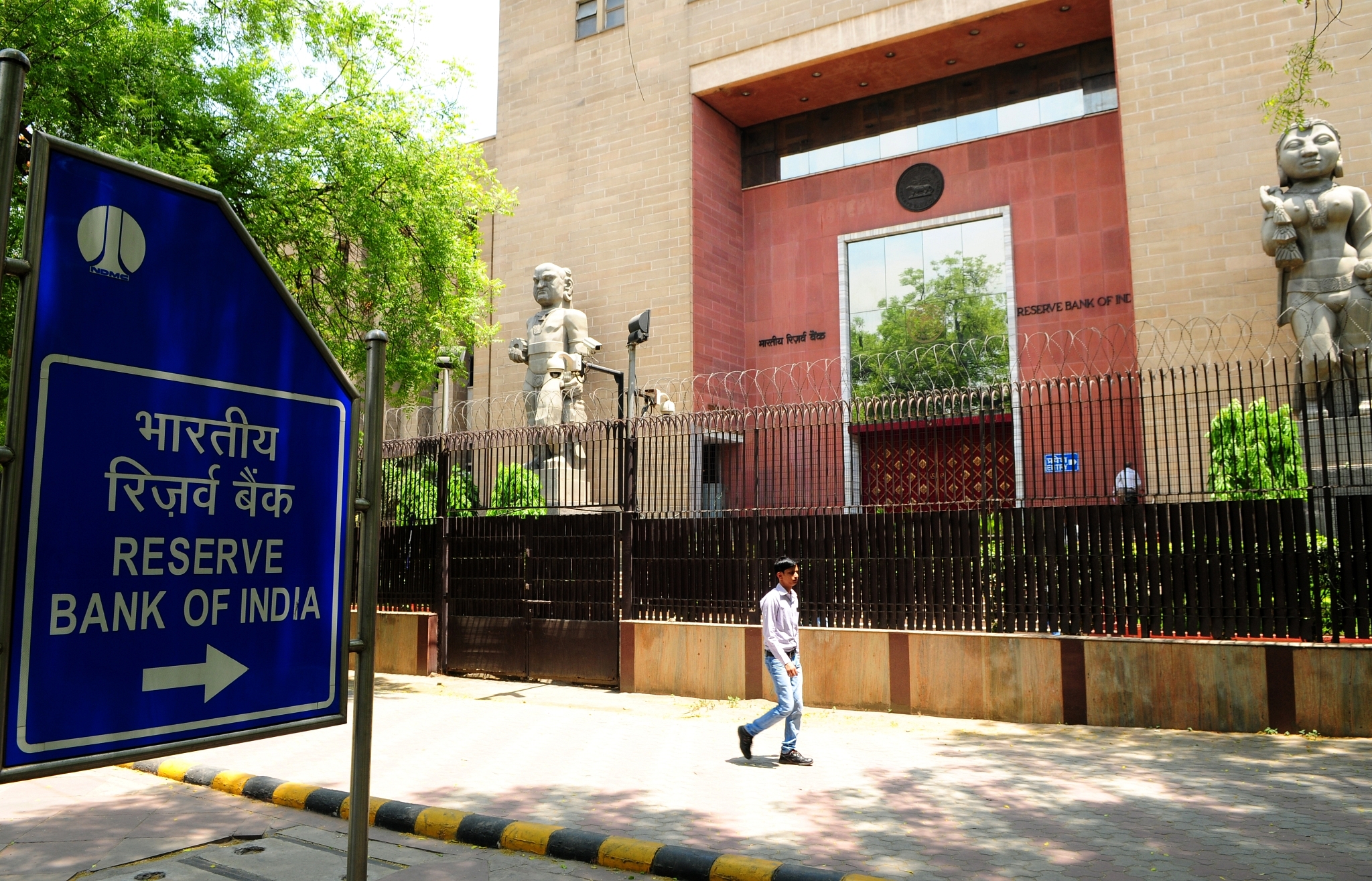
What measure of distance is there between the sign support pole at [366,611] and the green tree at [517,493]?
30.9 feet

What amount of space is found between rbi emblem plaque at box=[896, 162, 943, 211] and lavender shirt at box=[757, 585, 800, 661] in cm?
1596

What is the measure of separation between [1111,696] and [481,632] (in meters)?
8.10

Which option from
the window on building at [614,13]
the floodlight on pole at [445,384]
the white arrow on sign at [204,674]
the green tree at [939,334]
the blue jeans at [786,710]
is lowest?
the blue jeans at [786,710]

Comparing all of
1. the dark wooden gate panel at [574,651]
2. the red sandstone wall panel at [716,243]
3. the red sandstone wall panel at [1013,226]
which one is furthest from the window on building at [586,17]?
the dark wooden gate panel at [574,651]

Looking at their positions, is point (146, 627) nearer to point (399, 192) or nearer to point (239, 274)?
point (239, 274)

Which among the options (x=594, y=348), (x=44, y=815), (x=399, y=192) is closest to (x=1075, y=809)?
(x=44, y=815)

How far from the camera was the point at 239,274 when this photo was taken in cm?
295

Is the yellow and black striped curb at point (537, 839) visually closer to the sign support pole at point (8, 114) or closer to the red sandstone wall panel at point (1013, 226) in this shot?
the sign support pole at point (8, 114)

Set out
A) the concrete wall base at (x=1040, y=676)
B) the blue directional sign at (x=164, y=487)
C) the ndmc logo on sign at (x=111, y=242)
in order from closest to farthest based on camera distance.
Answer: the blue directional sign at (x=164, y=487), the ndmc logo on sign at (x=111, y=242), the concrete wall base at (x=1040, y=676)

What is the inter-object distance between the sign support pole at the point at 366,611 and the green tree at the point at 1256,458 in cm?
823

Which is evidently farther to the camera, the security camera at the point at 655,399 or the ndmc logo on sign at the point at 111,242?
the security camera at the point at 655,399

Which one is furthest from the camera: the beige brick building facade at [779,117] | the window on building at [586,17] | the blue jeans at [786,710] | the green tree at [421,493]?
the window on building at [586,17]

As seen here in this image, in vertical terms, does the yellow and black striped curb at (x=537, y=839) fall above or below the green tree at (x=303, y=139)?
below

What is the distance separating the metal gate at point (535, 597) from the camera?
40.1 ft
